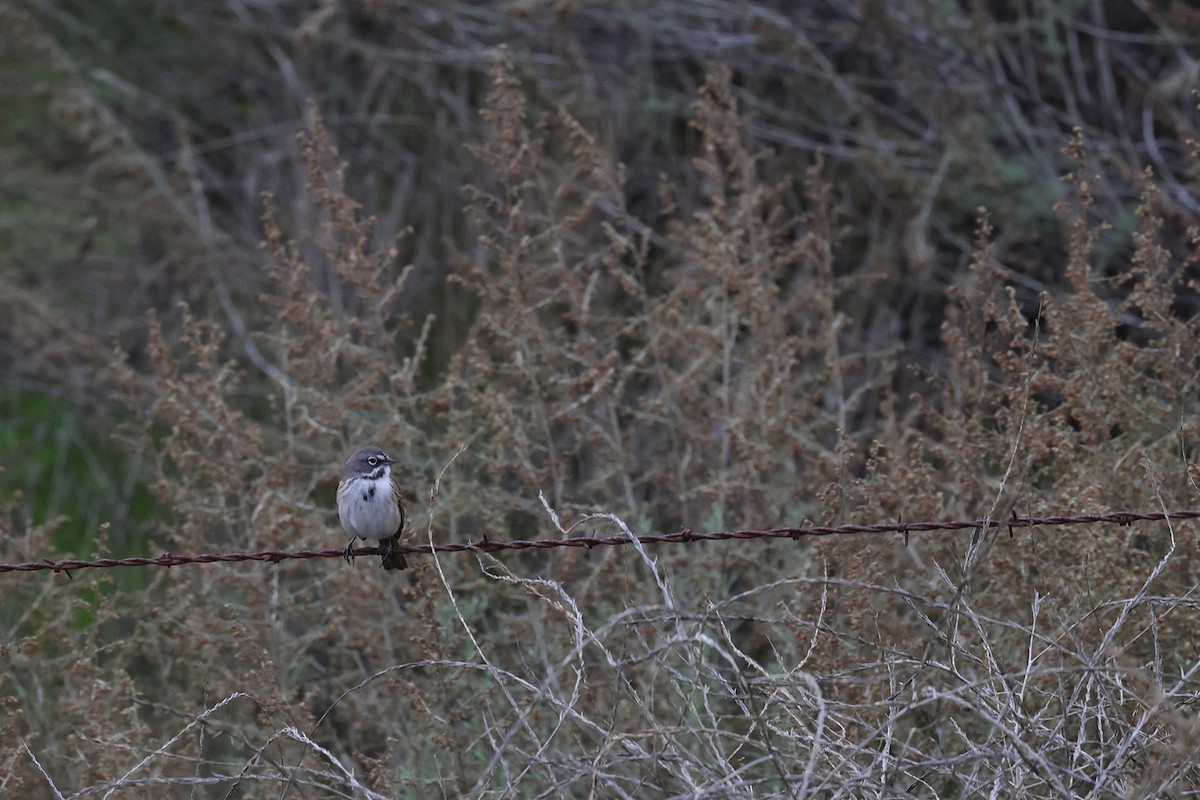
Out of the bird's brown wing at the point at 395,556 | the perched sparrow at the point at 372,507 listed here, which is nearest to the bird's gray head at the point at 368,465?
the perched sparrow at the point at 372,507

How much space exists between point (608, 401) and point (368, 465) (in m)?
1.37

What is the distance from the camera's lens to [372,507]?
5.63m

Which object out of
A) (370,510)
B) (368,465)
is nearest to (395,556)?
(370,510)

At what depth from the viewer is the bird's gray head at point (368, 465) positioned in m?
5.72

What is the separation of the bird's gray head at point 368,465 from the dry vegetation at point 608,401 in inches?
18.7

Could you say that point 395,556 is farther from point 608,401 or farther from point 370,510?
point 608,401

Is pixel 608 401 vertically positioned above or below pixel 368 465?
below

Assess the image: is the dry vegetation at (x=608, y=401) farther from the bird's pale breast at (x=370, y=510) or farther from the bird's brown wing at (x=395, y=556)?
the bird's pale breast at (x=370, y=510)

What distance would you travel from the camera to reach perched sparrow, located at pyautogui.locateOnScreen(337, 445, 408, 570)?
5.62m

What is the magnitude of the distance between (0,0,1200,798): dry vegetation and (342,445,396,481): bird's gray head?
1.56 feet

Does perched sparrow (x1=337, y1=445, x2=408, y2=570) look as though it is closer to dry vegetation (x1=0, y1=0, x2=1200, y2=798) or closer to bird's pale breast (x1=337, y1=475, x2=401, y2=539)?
bird's pale breast (x1=337, y1=475, x2=401, y2=539)

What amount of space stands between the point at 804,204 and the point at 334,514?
17.4 feet

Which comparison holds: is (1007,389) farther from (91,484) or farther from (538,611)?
(91,484)

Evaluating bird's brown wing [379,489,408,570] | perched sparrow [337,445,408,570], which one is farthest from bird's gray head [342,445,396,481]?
bird's brown wing [379,489,408,570]
